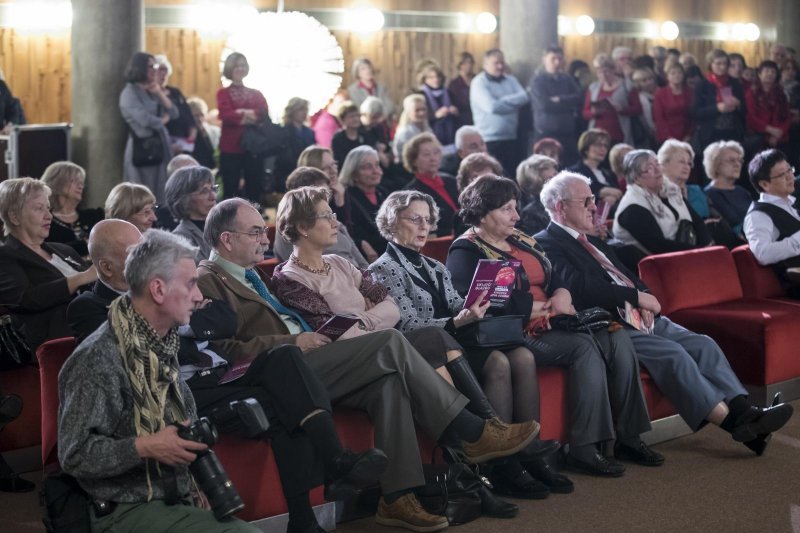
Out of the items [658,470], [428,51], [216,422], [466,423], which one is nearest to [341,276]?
[466,423]

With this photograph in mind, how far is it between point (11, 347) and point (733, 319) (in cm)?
345

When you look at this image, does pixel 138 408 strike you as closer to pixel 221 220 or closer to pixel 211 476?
pixel 211 476

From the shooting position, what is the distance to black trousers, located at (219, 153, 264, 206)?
29.1 feet

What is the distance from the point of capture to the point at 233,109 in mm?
8781

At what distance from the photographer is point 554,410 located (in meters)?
5.07

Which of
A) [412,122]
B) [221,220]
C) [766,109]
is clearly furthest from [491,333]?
[766,109]

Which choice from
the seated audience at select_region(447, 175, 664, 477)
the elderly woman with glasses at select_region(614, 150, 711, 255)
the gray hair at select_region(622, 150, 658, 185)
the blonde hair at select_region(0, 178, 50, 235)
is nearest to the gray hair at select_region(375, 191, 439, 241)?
the seated audience at select_region(447, 175, 664, 477)

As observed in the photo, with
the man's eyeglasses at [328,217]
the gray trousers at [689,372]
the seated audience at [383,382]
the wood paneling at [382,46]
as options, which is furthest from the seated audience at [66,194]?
the wood paneling at [382,46]

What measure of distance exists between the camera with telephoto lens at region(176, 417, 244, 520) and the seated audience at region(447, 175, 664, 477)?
6.80ft

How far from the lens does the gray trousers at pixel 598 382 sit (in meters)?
5.00

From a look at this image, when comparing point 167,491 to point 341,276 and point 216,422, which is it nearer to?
point 216,422

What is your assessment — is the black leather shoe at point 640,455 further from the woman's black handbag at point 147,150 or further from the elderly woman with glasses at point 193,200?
the woman's black handbag at point 147,150

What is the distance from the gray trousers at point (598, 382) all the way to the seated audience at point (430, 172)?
2.57 meters

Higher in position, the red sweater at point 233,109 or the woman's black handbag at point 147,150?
the red sweater at point 233,109
